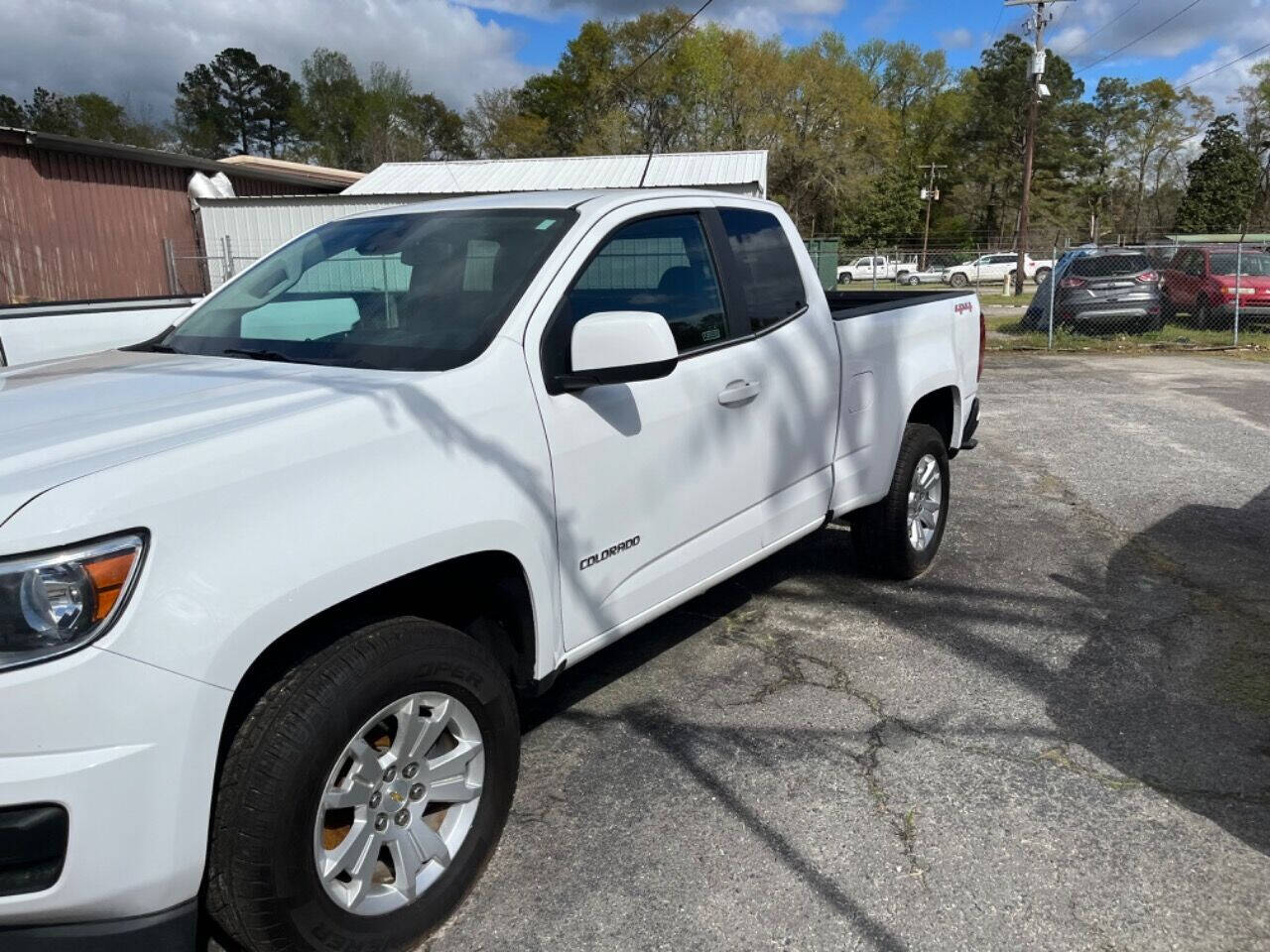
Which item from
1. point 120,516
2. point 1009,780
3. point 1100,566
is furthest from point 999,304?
point 120,516

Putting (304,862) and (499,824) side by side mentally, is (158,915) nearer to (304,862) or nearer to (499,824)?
(304,862)

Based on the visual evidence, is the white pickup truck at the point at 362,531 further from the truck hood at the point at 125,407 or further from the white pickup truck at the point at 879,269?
the white pickup truck at the point at 879,269

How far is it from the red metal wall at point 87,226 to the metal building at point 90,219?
0.06 ft

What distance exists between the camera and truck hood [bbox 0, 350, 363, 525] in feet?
6.29

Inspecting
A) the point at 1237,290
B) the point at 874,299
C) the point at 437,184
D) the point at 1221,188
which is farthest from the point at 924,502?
the point at 1221,188

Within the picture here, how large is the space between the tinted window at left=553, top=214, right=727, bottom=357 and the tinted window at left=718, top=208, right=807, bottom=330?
0.66 ft

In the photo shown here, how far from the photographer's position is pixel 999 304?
2902cm

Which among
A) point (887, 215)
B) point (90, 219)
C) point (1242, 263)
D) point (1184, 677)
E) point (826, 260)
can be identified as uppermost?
point (887, 215)

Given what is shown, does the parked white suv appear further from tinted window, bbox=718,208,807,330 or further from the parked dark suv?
tinted window, bbox=718,208,807,330

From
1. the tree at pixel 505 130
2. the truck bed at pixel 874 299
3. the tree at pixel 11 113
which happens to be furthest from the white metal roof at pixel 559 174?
the tree at pixel 11 113

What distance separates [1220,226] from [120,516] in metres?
71.8

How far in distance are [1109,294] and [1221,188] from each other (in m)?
54.0

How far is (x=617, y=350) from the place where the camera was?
269 centimetres

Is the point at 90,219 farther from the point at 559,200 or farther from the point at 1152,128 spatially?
the point at 1152,128
